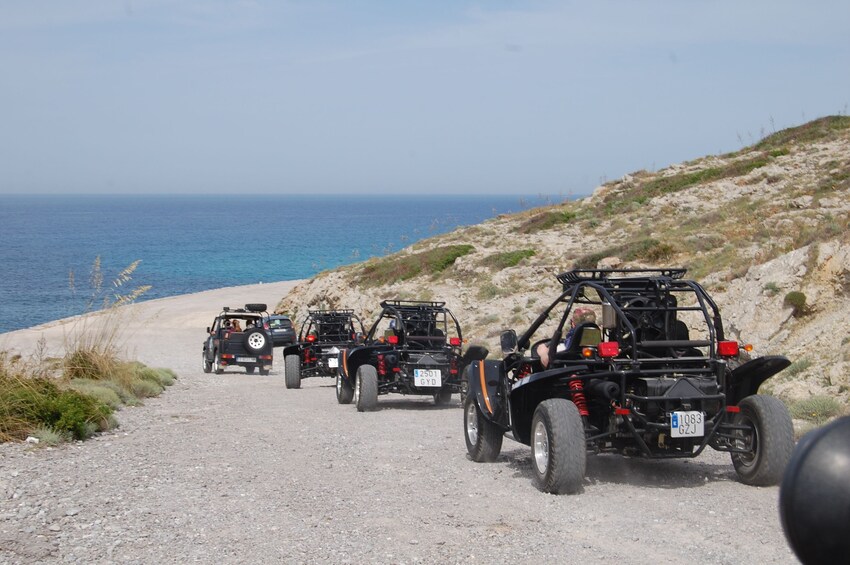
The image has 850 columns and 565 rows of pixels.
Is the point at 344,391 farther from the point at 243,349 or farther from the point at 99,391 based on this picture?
the point at 243,349

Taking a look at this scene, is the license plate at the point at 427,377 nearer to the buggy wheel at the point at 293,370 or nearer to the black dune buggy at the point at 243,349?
the buggy wheel at the point at 293,370

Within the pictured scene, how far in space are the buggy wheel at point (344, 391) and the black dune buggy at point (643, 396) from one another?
7.44 metres

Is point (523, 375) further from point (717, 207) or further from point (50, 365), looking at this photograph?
point (717, 207)

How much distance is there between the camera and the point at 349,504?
8273 millimetres

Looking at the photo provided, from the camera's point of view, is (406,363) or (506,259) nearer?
(406,363)

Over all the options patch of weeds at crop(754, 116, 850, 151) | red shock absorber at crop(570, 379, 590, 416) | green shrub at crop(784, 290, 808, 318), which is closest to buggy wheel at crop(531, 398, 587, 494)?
red shock absorber at crop(570, 379, 590, 416)

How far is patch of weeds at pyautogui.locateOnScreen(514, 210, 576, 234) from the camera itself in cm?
4012

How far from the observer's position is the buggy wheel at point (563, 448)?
8.33 metres

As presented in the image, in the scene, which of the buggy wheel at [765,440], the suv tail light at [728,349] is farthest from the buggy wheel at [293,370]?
the suv tail light at [728,349]

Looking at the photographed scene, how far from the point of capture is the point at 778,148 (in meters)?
41.8

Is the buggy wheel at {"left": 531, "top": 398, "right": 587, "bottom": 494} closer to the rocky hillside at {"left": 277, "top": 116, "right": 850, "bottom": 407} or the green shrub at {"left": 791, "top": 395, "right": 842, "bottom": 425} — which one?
the green shrub at {"left": 791, "top": 395, "right": 842, "bottom": 425}

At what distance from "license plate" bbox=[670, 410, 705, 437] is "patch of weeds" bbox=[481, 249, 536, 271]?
2513 centimetres

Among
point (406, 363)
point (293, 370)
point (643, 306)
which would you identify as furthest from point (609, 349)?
point (293, 370)

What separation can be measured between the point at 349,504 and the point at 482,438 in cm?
241
